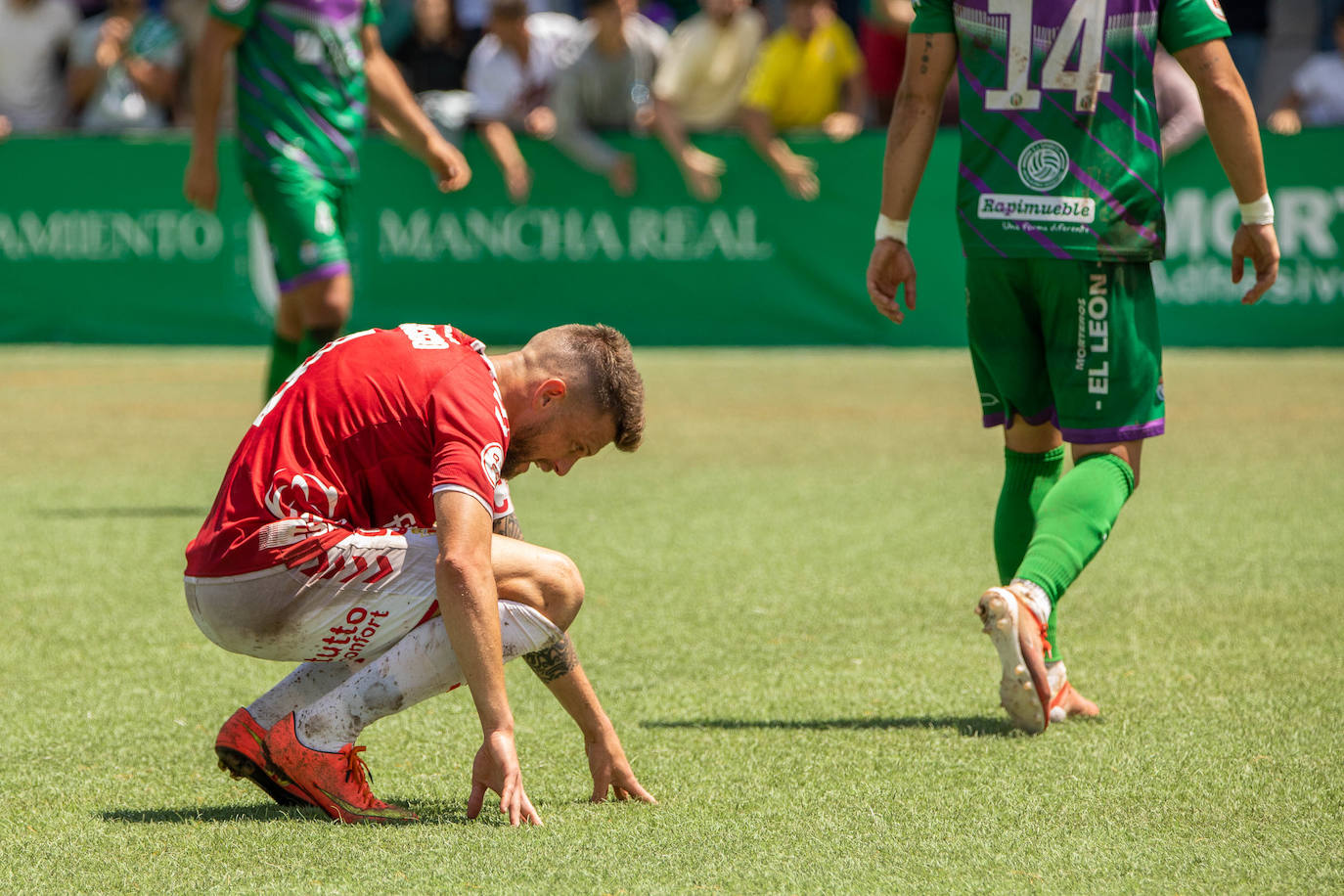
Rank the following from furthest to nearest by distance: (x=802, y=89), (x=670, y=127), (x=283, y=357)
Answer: (x=802, y=89), (x=670, y=127), (x=283, y=357)

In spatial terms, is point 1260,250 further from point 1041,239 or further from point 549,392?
point 549,392

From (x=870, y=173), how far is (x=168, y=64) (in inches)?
246

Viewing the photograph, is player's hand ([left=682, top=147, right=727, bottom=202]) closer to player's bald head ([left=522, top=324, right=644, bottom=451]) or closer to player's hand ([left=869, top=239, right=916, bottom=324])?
player's hand ([left=869, top=239, right=916, bottom=324])

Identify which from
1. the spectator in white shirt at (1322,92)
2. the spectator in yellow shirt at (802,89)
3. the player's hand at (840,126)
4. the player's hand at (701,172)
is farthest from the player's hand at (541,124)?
the spectator in white shirt at (1322,92)

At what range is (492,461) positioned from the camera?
3.27 m

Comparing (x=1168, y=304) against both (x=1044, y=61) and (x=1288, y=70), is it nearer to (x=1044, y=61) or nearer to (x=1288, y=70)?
(x=1288, y=70)

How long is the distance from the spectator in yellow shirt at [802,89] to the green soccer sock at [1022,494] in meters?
9.10

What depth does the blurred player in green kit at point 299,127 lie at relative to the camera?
22.9 feet

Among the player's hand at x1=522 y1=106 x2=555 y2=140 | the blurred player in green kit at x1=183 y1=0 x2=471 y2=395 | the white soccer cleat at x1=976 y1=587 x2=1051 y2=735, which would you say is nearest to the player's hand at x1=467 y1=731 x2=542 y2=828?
the white soccer cleat at x1=976 y1=587 x2=1051 y2=735

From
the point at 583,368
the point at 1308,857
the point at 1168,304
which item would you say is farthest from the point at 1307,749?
the point at 1168,304

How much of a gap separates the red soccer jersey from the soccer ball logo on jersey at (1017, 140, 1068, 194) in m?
1.49

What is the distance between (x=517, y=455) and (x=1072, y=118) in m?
1.63

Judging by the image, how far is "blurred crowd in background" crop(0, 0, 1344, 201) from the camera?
44.0 ft

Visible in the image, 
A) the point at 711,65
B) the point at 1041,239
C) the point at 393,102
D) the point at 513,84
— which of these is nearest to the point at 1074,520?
the point at 1041,239
